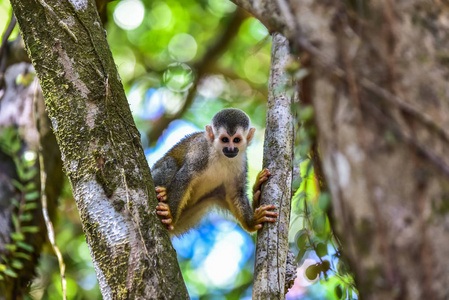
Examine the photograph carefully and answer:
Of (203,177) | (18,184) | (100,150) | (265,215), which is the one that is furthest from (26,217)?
(265,215)

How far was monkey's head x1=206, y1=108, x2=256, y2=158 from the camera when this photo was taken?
524cm

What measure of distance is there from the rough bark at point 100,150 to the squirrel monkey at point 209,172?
1743 millimetres

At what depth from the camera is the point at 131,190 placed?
307cm

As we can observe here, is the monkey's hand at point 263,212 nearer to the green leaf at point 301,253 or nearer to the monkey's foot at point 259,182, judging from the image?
the monkey's foot at point 259,182

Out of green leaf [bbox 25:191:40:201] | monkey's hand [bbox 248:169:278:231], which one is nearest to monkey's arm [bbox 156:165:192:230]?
monkey's hand [bbox 248:169:278:231]

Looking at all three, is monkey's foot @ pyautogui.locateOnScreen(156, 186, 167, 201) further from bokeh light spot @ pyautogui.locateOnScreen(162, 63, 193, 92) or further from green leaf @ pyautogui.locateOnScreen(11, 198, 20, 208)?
bokeh light spot @ pyautogui.locateOnScreen(162, 63, 193, 92)

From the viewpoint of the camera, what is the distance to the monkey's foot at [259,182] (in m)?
3.84

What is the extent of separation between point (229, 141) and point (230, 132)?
0.33ft

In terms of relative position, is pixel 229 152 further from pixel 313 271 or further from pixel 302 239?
pixel 313 271

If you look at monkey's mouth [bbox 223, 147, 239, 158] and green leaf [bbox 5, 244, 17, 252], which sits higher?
monkey's mouth [bbox 223, 147, 239, 158]

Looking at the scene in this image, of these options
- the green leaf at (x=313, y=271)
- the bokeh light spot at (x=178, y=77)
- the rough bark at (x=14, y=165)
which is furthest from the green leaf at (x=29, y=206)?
the bokeh light spot at (x=178, y=77)

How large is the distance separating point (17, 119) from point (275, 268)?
12.0ft

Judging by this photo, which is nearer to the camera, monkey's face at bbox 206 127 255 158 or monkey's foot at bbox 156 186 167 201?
monkey's foot at bbox 156 186 167 201

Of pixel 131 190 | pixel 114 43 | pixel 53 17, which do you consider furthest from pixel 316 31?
pixel 114 43
